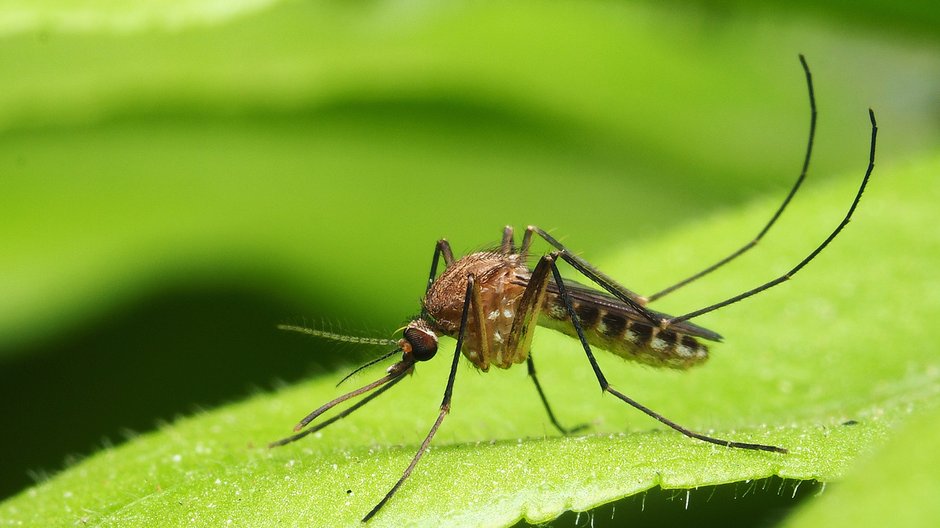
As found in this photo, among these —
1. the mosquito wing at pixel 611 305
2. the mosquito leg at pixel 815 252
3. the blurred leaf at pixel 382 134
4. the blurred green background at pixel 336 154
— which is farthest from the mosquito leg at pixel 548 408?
the blurred leaf at pixel 382 134

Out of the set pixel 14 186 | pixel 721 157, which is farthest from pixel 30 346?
pixel 721 157

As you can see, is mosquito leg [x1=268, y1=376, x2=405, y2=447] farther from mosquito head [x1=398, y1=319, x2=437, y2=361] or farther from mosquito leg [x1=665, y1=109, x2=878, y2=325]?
mosquito leg [x1=665, y1=109, x2=878, y2=325]

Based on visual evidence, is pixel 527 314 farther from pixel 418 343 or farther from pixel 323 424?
pixel 323 424

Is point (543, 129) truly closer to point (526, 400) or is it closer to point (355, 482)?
point (526, 400)

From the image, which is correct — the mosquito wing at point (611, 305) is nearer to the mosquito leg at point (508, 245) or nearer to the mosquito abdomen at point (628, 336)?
the mosquito abdomen at point (628, 336)

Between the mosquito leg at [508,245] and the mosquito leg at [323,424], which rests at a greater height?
the mosquito leg at [508,245]

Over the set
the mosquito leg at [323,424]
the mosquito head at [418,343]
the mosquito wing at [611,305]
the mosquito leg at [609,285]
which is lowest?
the mosquito leg at [323,424]

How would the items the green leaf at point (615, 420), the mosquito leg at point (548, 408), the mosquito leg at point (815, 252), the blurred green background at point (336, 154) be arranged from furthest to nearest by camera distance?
the blurred green background at point (336, 154)
the mosquito leg at point (548, 408)
the mosquito leg at point (815, 252)
the green leaf at point (615, 420)

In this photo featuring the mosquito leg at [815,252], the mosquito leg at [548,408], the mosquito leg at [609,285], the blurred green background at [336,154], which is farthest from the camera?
the blurred green background at [336,154]
